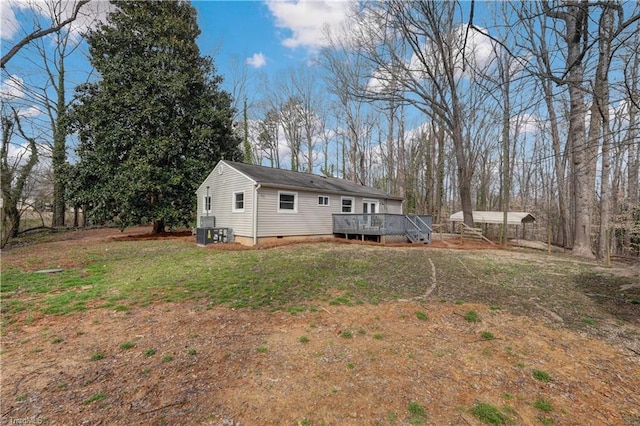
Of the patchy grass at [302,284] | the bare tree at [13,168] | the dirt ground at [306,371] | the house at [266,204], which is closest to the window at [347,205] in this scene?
the house at [266,204]

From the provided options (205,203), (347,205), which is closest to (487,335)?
(347,205)

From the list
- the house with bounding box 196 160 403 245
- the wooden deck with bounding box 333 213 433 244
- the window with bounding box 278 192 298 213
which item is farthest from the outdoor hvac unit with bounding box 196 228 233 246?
the wooden deck with bounding box 333 213 433 244

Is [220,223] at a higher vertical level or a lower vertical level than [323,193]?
lower

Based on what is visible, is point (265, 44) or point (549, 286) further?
point (265, 44)

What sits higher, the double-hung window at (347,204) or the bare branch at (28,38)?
the bare branch at (28,38)

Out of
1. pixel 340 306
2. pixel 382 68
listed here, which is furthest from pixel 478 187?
pixel 340 306

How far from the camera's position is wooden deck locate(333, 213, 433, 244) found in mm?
13078

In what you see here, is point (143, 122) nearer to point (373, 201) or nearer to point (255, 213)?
point (255, 213)

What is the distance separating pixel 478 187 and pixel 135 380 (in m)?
30.5

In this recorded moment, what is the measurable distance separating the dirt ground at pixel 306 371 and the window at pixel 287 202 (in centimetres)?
844

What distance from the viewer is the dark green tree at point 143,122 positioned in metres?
14.5

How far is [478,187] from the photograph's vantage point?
27188 millimetres

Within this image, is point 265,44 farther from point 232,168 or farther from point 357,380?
point 357,380

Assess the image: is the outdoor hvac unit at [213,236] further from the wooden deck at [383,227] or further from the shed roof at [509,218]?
the shed roof at [509,218]
